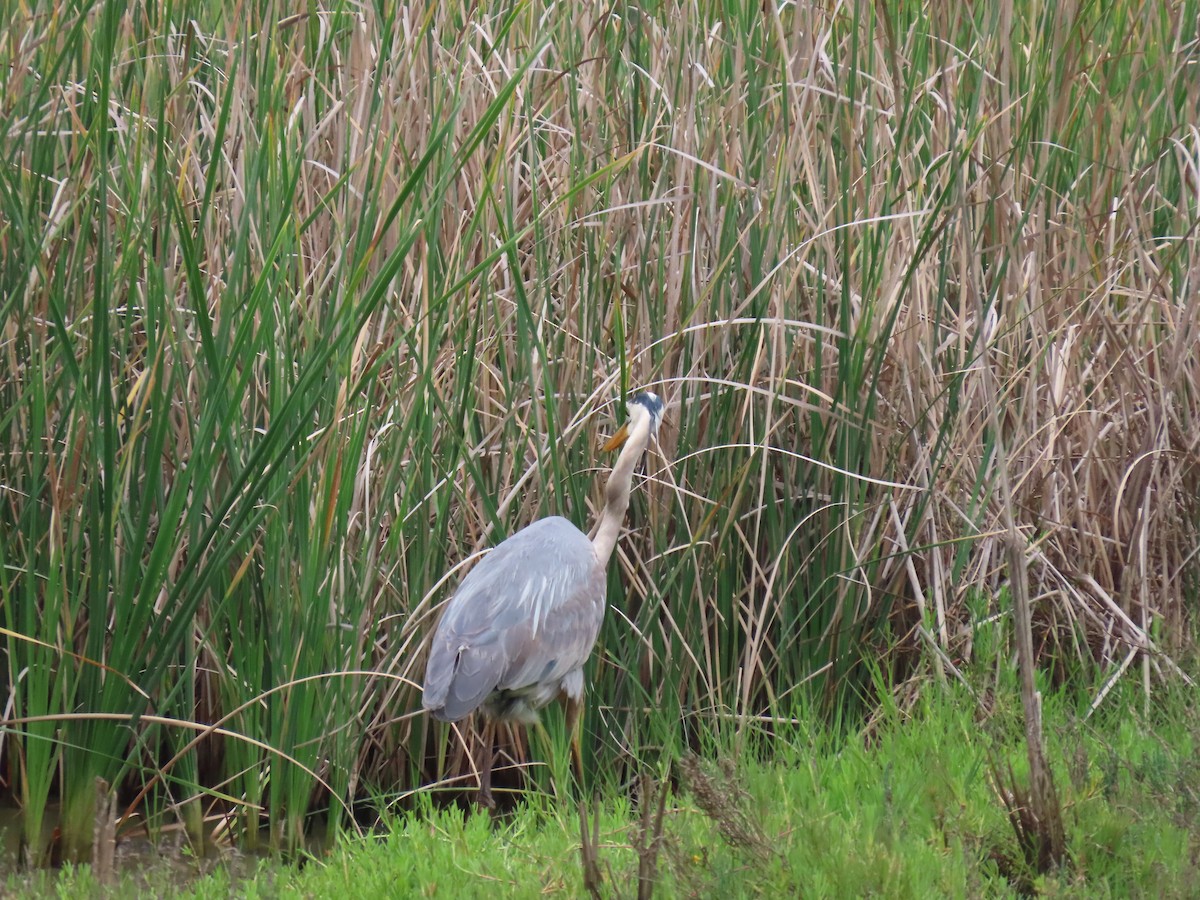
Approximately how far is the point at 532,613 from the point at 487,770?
1.40 feet

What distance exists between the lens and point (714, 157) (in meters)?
3.47

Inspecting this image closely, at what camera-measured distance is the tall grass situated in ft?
9.37

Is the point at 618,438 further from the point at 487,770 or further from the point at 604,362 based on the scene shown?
the point at 487,770

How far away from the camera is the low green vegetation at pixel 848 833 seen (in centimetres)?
216

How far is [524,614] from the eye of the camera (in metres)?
2.97

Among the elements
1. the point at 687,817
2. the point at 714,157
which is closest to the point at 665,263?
the point at 714,157

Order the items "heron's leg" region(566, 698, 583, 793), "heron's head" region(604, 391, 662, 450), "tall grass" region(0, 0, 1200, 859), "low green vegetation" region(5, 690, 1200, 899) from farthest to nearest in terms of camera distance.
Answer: "heron's leg" region(566, 698, 583, 793)
"heron's head" region(604, 391, 662, 450)
"tall grass" region(0, 0, 1200, 859)
"low green vegetation" region(5, 690, 1200, 899)

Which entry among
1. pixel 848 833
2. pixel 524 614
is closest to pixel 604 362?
pixel 524 614

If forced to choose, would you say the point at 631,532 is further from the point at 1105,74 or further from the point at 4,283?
the point at 1105,74

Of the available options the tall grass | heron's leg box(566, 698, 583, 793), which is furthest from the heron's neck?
heron's leg box(566, 698, 583, 793)

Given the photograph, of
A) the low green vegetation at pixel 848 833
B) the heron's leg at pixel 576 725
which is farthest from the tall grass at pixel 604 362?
the low green vegetation at pixel 848 833

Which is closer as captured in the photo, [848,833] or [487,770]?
[848,833]

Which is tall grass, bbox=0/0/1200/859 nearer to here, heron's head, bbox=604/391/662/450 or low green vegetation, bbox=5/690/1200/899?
heron's head, bbox=604/391/662/450

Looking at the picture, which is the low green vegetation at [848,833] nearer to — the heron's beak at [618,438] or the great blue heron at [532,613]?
the great blue heron at [532,613]
